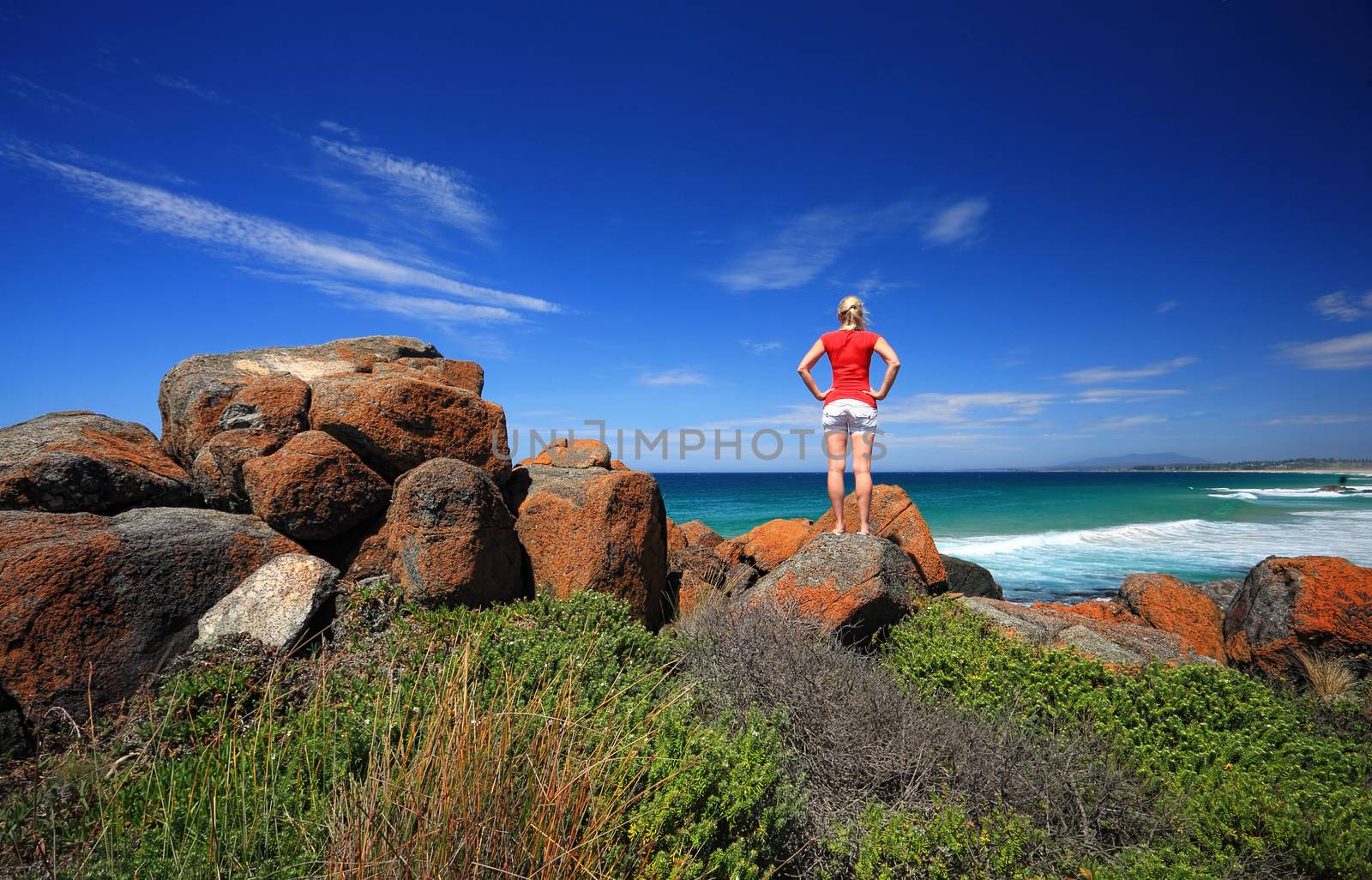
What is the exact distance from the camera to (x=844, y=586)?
688 cm

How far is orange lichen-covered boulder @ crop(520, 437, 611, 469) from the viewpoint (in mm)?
8891

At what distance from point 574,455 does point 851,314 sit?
4.46 metres

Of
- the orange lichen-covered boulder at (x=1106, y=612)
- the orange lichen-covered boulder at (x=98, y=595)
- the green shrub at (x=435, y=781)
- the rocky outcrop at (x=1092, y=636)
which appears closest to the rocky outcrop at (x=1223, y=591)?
the orange lichen-covered boulder at (x=1106, y=612)

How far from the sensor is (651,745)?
378cm

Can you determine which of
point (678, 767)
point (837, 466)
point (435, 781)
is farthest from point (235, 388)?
point (837, 466)

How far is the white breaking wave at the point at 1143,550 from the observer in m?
21.5

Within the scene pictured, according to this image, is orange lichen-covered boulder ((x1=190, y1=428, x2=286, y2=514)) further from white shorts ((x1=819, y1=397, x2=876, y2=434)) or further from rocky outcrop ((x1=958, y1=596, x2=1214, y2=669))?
rocky outcrop ((x1=958, y1=596, x2=1214, y2=669))

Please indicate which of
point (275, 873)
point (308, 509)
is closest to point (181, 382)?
point (308, 509)

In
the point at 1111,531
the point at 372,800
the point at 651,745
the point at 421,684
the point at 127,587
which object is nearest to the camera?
the point at 372,800

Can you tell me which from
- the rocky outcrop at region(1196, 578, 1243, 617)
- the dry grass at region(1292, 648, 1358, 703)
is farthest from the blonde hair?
the rocky outcrop at region(1196, 578, 1243, 617)

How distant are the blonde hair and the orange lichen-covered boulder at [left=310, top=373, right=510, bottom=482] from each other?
179 inches

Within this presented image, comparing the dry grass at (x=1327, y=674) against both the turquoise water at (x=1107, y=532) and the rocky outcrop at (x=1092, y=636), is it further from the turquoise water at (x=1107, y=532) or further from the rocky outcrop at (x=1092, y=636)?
the turquoise water at (x=1107, y=532)

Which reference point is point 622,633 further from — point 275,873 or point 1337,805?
point 1337,805

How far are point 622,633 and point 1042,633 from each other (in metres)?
4.90
